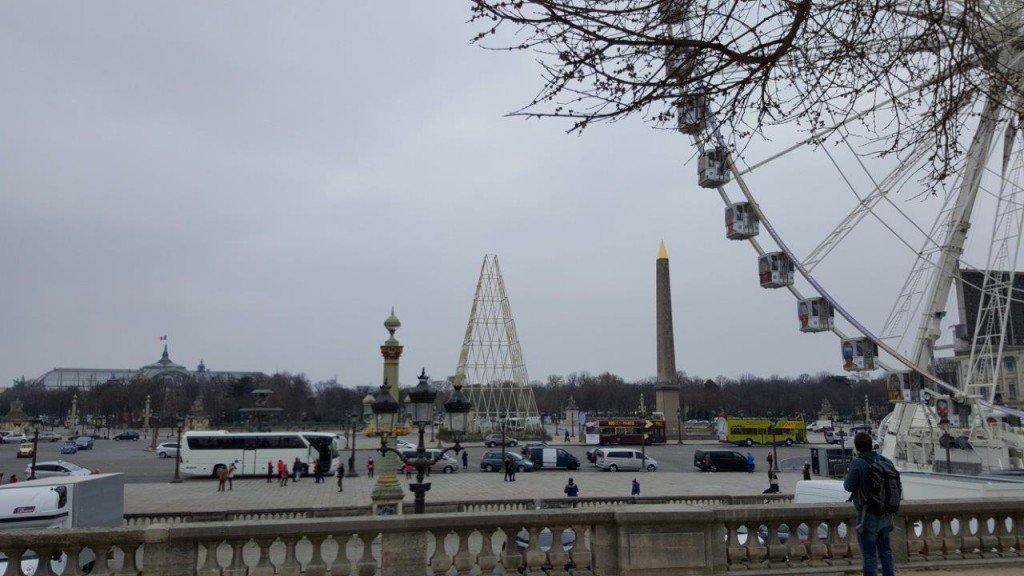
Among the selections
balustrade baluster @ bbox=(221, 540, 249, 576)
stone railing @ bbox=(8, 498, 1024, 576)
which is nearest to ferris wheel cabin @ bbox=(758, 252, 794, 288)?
stone railing @ bbox=(8, 498, 1024, 576)

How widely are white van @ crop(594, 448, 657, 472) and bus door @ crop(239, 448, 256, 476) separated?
19534mm

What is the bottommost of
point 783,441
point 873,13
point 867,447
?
point 783,441

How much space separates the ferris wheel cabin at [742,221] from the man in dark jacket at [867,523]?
1809cm

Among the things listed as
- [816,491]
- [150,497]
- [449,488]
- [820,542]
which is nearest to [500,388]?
[449,488]

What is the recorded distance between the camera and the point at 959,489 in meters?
11.2

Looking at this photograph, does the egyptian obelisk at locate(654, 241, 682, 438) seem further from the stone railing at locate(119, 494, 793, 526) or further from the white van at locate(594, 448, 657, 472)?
the stone railing at locate(119, 494, 793, 526)

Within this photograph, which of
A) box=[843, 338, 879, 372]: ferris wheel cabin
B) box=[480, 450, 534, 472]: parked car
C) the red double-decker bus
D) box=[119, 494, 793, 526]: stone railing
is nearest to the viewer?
box=[119, 494, 793, 526]: stone railing

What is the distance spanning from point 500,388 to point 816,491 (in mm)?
56298

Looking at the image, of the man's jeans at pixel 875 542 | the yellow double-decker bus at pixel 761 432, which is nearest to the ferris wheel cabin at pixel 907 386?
the man's jeans at pixel 875 542

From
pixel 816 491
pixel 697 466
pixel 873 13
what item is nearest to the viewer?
pixel 873 13

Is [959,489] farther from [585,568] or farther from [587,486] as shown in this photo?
[587,486]

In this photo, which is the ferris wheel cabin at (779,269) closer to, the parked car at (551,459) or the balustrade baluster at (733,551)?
the balustrade baluster at (733,551)

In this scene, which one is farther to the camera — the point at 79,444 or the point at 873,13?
the point at 79,444

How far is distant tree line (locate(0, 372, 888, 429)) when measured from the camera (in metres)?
110
